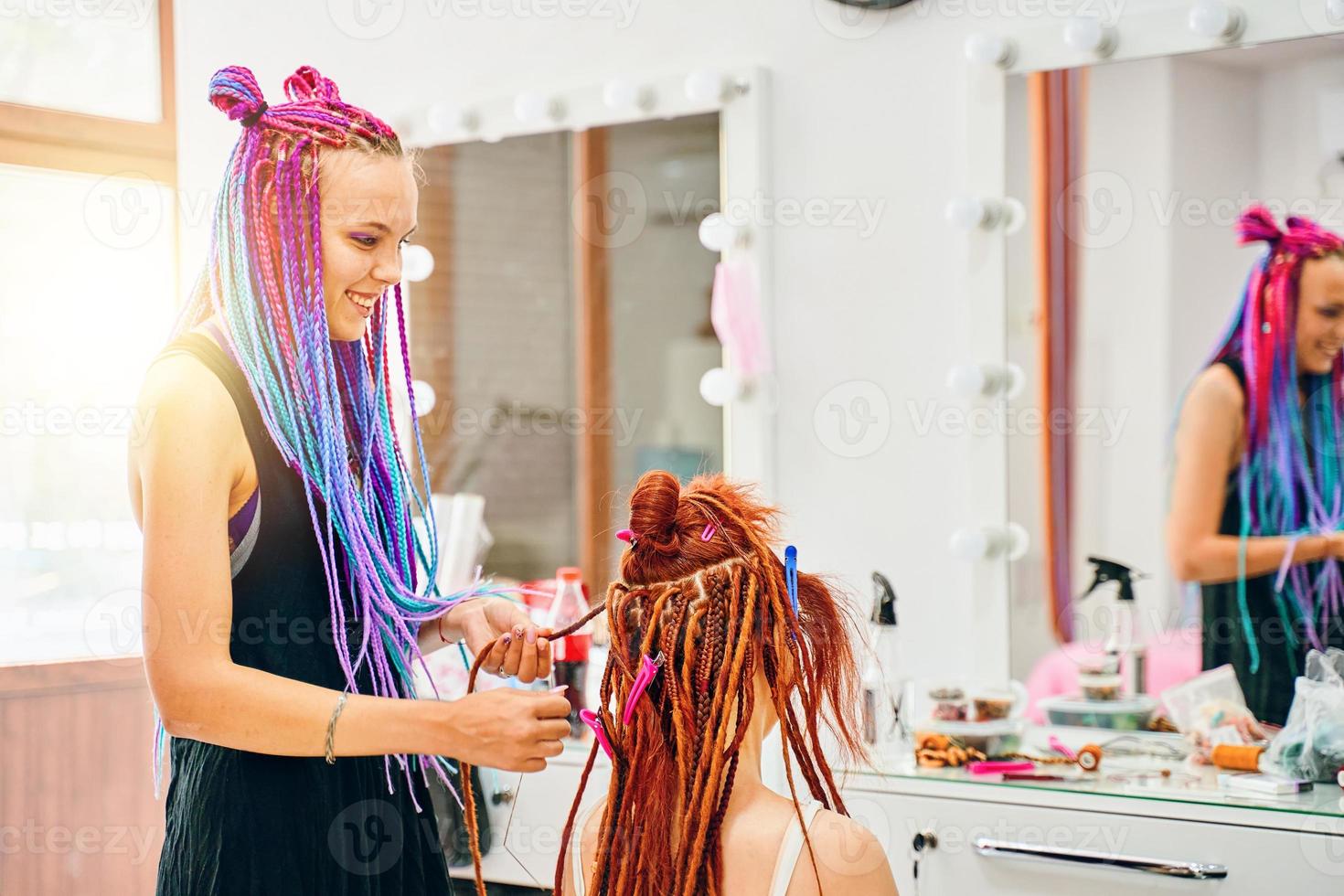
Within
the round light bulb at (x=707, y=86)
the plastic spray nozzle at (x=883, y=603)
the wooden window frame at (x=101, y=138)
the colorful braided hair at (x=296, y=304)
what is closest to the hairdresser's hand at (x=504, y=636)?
the colorful braided hair at (x=296, y=304)

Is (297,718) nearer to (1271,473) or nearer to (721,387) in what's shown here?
(721,387)

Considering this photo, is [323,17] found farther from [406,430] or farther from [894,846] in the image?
[894,846]

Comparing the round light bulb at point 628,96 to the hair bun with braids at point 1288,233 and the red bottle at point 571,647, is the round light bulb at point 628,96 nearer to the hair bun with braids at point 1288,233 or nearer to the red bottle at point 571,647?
the red bottle at point 571,647

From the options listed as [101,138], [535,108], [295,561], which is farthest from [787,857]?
[101,138]

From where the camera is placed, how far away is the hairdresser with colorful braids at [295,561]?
3.81 feet

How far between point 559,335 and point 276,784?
4.14 feet

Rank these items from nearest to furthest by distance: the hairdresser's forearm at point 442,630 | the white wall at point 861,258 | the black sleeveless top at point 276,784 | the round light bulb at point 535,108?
the black sleeveless top at point 276,784, the hairdresser's forearm at point 442,630, the white wall at point 861,258, the round light bulb at point 535,108

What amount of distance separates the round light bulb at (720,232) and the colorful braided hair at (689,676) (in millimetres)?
911

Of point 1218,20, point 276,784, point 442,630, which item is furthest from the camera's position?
point 1218,20

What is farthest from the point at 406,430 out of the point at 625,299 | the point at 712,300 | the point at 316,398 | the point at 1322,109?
the point at 1322,109

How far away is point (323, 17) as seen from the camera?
248 cm

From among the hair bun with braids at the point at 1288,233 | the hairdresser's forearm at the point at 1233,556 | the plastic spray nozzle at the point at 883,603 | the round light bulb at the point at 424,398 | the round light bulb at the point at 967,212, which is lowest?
the plastic spray nozzle at the point at 883,603

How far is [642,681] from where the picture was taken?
3.82 feet

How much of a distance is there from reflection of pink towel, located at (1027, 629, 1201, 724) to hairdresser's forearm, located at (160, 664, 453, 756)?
3.59 ft
